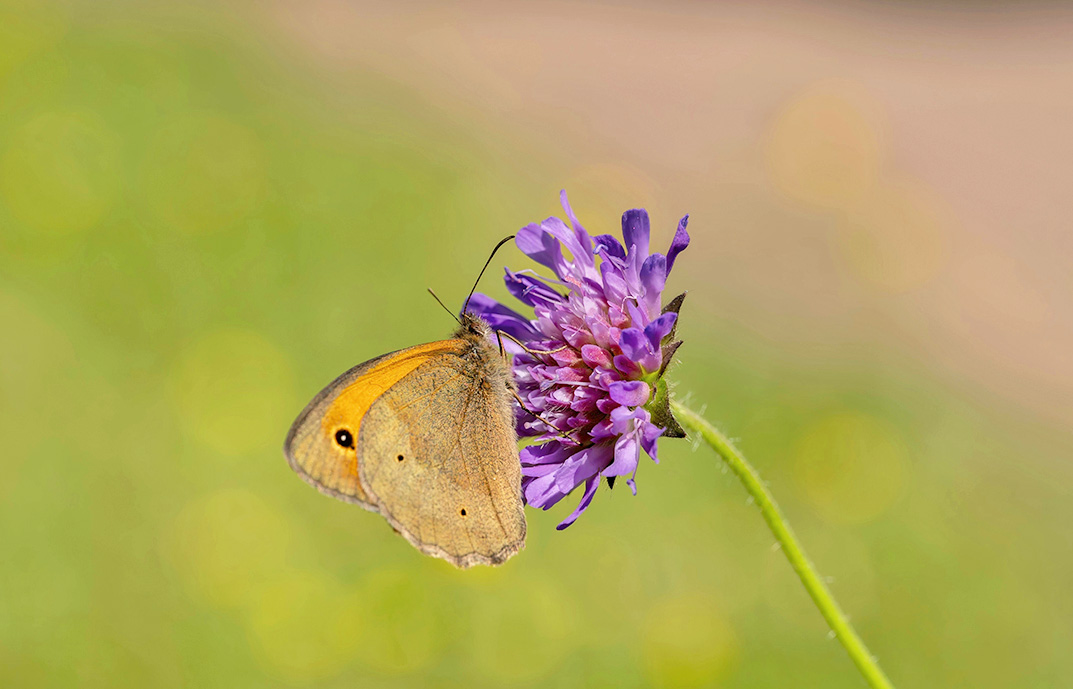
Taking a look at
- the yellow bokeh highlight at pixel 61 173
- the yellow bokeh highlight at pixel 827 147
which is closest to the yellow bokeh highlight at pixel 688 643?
the yellow bokeh highlight at pixel 827 147

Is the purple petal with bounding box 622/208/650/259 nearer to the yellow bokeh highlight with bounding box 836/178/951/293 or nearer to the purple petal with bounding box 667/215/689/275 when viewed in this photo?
the purple petal with bounding box 667/215/689/275

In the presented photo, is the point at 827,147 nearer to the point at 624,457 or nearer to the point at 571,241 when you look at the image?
the point at 571,241

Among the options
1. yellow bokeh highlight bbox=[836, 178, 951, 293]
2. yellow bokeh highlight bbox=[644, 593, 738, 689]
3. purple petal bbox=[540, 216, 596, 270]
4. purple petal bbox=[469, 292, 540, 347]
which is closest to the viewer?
purple petal bbox=[540, 216, 596, 270]

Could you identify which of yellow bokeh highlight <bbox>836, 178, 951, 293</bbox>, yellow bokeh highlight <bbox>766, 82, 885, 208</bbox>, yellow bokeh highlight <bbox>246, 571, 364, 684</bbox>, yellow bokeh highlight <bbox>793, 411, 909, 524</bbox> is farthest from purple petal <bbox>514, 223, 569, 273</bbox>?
yellow bokeh highlight <bbox>766, 82, 885, 208</bbox>

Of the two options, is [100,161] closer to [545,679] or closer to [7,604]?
[7,604]

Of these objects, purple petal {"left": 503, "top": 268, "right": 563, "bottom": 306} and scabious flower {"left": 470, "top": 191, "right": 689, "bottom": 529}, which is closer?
scabious flower {"left": 470, "top": 191, "right": 689, "bottom": 529}

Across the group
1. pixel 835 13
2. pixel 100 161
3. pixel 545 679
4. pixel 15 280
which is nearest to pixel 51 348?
pixel 15 280

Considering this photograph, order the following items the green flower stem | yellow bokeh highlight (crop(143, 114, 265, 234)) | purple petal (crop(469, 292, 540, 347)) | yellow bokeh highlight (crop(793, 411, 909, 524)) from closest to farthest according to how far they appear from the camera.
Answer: the green flower stem < purple petal (crop(469, 292, 540, 347)) < yellow bokeh highlight (crop(793, 411, 909, 524)) < yellow bokeh highlight (crop(143, 114, 265, 234))
